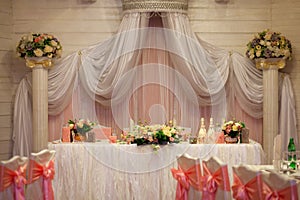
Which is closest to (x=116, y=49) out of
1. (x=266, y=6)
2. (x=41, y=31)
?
(x=41, y=31)

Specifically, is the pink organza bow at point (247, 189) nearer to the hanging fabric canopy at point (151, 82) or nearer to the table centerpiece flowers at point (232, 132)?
the table centerpiece flowers at point (232, 132)

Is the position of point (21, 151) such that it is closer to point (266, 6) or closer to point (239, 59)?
point (239, 59)

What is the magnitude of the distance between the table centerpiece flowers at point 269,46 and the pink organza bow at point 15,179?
12.0 ft

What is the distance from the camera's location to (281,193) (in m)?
4.19

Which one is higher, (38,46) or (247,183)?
(38,46)

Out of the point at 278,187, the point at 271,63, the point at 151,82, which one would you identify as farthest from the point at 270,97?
the point at 278,187

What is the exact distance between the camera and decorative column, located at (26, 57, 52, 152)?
7695mm

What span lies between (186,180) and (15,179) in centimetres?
170

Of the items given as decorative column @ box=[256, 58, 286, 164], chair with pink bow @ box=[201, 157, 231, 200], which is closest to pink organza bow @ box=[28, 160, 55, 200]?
chair with pink bow @ box=[201, 157, 231, 200]

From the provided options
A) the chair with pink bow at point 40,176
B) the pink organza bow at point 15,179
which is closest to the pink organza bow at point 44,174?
the chair with pink bow at point 40,176

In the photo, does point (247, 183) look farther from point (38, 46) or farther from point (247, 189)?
point (38, 46)

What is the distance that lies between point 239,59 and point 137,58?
1.43 m

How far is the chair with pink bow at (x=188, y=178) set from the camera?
5.69 m

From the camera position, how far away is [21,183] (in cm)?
538
